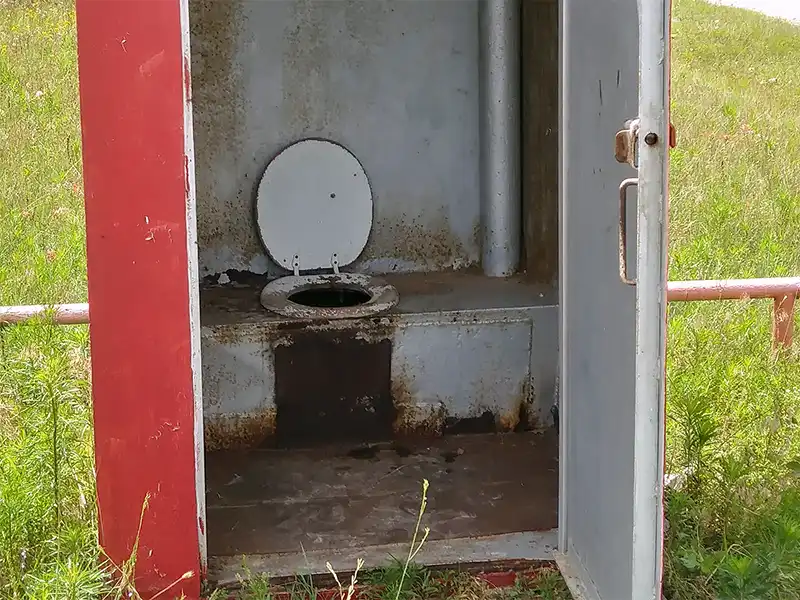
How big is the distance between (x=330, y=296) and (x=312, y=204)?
0.40 m

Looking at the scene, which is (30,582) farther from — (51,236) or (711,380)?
(51,236)

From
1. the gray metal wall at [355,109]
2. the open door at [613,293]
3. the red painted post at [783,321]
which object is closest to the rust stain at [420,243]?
the gray metal wall at [355,109]

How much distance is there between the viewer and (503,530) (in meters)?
2.67

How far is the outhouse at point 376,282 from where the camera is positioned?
195 centimetres

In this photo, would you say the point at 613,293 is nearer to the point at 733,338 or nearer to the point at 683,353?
the point at 683,353

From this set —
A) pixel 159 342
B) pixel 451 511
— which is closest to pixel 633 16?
pixel 159 342

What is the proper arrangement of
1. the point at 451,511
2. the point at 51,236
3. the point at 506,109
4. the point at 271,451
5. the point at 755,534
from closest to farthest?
the point at 755,534 → the point at 451,511 → the point at 271,451 → the point at 506,109 → the point at 51,236

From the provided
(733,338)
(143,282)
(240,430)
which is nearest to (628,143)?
(143,282)

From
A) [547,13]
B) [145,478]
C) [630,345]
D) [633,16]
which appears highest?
[547,13]

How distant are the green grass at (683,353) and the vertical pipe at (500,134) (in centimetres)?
72

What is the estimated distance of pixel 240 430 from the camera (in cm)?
328

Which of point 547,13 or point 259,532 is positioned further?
point 547,13

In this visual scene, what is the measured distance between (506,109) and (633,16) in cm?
191

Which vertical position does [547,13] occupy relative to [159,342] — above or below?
above
